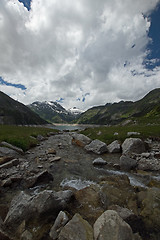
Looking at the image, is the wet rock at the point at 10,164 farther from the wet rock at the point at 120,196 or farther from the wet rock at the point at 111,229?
the wet rock at the point at 111,229

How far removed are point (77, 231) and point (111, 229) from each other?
3.98 ft

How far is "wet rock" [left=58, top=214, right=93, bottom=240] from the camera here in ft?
12.0

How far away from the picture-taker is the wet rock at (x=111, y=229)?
3468 millimetres

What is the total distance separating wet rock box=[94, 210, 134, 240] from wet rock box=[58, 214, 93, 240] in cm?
28

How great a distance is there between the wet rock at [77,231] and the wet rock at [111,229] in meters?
0.28

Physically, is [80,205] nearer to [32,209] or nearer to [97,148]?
[32,209]

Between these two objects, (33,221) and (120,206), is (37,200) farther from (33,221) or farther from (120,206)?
(120,206)

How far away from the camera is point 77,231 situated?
3.80 meters

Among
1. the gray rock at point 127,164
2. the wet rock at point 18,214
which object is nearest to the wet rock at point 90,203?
the wet rock at point 18,214

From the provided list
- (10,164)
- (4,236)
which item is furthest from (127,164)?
(10,164)

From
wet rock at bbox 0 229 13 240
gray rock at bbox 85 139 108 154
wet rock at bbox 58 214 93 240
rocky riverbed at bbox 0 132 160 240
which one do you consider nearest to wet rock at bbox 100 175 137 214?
rocky riverbed at bbox 0 132 160 240

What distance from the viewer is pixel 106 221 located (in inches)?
153

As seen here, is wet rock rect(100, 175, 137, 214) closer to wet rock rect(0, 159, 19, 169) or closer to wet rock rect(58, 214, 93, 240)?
wet rock rect(58, 214, 93, 240)

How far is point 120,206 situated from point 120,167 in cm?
593
